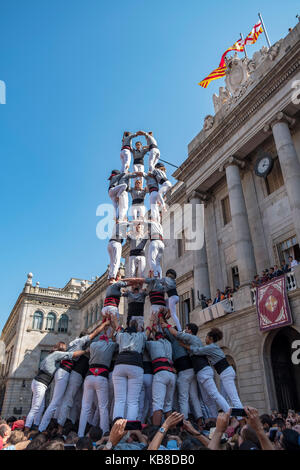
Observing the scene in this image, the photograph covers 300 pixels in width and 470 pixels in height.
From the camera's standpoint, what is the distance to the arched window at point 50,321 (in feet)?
153

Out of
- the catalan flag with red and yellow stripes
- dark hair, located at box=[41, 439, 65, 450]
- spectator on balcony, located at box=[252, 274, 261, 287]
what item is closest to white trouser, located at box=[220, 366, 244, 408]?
dark hair, located at box=[41, 439, 65, 450]

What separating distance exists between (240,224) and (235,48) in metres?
11.9

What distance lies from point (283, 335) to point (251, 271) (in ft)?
11.7

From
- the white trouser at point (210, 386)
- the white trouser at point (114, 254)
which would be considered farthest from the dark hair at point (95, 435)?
the white trouser at point (114, 254)

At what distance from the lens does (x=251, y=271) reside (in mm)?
18781

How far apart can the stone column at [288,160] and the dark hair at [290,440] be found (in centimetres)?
1350

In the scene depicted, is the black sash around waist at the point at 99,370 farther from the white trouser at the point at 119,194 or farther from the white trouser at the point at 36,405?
the white trouser at the point at 119,194

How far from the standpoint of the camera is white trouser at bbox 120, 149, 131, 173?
11789 millimetres

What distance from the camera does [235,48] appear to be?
22.8 metres

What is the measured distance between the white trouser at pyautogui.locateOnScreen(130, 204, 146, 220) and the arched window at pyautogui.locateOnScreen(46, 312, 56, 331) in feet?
129

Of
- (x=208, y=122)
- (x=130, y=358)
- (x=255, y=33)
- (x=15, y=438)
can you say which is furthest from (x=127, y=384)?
(x=255, y=33)

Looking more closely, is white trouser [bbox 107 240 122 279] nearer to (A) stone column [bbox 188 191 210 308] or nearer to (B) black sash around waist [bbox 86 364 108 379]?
(B) black sash around waist [bbox 86 364 108 379]

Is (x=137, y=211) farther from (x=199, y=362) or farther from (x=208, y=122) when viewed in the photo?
(x=208, y=122)

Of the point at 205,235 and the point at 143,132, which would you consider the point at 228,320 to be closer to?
the point at 205,235
